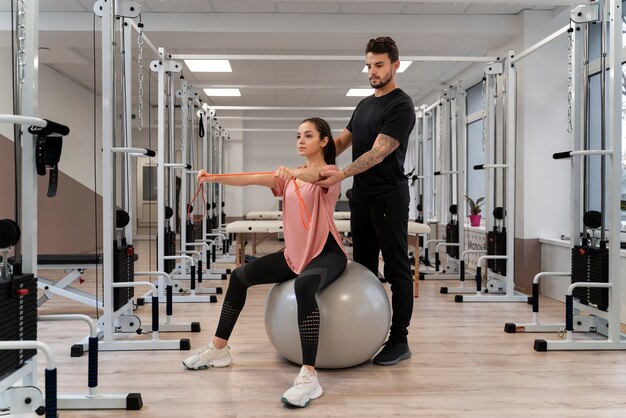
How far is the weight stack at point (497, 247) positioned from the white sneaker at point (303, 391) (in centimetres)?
252

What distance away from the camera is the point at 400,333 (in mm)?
2537

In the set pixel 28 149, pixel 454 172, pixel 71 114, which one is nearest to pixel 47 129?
pixel 28 149

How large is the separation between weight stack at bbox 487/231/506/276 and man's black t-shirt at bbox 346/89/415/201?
1.98 metres

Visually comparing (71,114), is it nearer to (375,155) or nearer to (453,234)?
(453,234)

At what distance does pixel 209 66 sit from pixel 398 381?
5183mm

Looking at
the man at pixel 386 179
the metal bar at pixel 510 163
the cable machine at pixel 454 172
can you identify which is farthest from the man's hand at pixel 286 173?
the cable machine at pixel 454 172

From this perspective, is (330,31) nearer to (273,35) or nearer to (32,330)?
(273,35)

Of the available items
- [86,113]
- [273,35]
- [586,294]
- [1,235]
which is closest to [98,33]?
[86,113]

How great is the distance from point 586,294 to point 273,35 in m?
3.32

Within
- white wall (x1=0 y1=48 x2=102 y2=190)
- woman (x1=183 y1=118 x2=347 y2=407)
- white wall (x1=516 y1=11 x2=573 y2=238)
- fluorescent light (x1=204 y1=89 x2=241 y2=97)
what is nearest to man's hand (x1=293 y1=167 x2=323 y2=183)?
woman (x1=183 y1=118 x2=347 y2=407)

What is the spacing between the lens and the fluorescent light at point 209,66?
6398 mm

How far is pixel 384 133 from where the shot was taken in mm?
2320

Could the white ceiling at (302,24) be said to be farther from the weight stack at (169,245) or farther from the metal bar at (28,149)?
the metal bar at (28,149)

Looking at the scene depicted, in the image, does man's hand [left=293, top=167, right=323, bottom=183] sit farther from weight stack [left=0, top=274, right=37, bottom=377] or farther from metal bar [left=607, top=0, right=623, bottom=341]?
metal bar [left=607, top=0, right=623, bottom=341]
